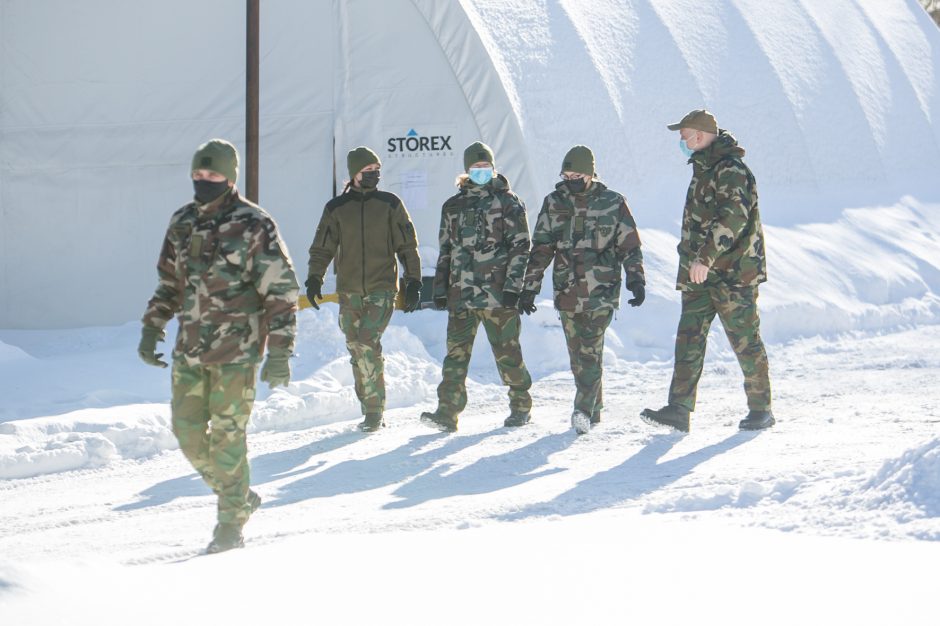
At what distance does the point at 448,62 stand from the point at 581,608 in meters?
8.69

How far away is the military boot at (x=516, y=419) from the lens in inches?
309

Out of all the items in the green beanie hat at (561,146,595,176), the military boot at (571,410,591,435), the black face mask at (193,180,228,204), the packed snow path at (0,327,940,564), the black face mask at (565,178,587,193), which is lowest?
the packed snow path at (0,327,940,564)

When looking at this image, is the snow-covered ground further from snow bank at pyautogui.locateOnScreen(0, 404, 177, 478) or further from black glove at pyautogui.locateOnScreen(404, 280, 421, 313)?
black glove at pyautogui.locateOnScreen(404, 280, 421, 313)

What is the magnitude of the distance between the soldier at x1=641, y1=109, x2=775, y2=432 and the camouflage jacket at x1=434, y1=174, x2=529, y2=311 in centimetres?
98

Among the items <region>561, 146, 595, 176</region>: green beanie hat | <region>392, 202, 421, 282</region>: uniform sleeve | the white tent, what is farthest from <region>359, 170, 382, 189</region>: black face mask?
the white tent

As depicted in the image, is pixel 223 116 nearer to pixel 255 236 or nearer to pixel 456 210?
pixel 456 210

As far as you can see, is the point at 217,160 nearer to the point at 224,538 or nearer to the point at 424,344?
the point at 224,538

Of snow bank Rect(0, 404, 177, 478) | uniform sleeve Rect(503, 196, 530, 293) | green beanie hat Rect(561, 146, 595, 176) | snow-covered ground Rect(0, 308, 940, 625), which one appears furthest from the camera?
uniform sleeve Rect(503, 196, 530, 293)

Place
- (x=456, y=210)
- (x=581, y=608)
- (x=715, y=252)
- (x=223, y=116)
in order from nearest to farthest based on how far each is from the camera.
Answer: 1. (x=581, y=608)
2. (x=715, y=252)
3. (x=456, y=210)
4. (x=223, y=116)

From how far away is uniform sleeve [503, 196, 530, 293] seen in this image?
24.5ft

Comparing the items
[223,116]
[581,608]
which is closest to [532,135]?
[223,116]

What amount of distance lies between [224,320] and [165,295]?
366 millimetres

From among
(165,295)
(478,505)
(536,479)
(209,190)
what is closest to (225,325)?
(165,295)

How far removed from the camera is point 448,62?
38.8 feet
